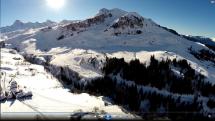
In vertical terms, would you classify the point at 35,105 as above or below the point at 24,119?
below

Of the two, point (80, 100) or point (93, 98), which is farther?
point (93, 98)

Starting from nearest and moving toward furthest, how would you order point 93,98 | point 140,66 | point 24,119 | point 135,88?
point 24,119 < point 93,98 < point 135,88 < point 140,66

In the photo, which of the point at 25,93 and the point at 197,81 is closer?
the point at 25,93

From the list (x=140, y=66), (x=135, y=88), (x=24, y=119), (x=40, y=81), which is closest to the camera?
(x=24, y=119)

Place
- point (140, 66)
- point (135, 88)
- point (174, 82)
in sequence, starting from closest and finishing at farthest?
point (135, 88)
point (174, 82)
point (140, 66)

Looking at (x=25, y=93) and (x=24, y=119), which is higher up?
(x=24, y=119)

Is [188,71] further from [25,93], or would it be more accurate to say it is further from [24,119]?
[24,119]

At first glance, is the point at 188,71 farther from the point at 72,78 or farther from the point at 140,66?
the point at 72,78

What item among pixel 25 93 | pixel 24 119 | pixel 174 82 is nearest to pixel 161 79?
pixel 174 82

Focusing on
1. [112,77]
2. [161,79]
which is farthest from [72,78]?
[161,79]
